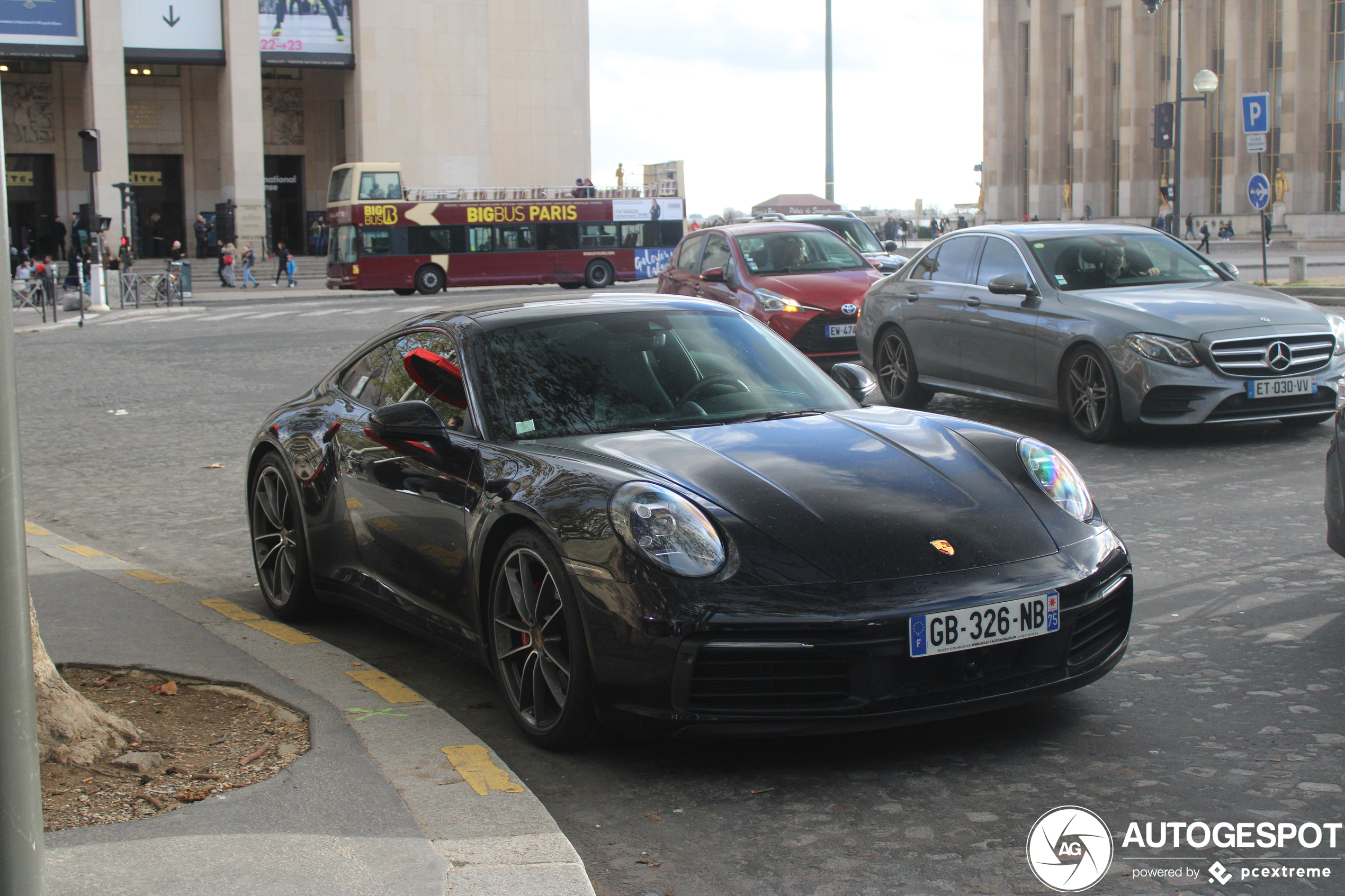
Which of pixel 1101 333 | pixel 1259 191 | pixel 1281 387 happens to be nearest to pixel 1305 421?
pixel 1281 387

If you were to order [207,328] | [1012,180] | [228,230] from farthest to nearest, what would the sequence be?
[1012,180], [228,230], [207,328]

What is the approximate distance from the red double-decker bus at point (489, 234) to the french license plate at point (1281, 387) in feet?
111

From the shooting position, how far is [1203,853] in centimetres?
334

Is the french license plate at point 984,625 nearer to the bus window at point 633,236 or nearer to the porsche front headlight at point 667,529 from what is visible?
the porsche front headlight at point 667,529

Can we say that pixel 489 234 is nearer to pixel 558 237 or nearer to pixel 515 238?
pixel 515 238

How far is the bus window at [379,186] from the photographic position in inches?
1740

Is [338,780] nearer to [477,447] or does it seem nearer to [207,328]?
[477,447]

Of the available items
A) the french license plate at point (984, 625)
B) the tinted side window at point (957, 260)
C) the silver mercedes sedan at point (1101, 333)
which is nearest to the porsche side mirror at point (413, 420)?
the french license plate at point (984, 625)

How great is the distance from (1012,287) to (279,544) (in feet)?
20.6

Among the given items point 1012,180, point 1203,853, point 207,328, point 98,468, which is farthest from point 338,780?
point 1012,180

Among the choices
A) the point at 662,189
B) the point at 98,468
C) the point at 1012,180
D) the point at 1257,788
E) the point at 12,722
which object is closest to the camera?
the point at 12,722

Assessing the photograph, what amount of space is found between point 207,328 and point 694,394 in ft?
81.3

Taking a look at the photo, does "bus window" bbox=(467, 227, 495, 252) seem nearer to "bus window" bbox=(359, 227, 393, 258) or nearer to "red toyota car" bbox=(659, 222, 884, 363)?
"bus window" bbox=(359, 227, 393, 258)

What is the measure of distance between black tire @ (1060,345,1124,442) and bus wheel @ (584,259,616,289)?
112 ft
